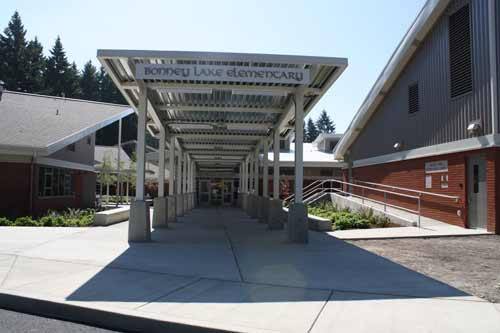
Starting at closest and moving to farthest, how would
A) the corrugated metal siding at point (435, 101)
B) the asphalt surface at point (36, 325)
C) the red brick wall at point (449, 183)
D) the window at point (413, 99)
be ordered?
the asphalt surface at point (36, 325), the red brick wall at point (449, 183), the corrugated metal siding at point (435, 101), the window at point (413, 99)

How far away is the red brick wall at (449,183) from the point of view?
15.0 m

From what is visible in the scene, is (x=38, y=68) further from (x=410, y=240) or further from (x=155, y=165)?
(x=410, y=240)

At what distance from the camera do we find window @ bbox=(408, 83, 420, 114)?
2084 cm

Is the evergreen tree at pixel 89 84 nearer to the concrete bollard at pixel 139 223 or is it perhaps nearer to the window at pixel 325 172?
the window at pixel 325 172

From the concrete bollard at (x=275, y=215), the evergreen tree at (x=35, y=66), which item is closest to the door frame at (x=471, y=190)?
the concrete bollard at (x=275, y=215)

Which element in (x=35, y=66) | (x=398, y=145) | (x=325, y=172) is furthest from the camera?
(x=35, y=66)

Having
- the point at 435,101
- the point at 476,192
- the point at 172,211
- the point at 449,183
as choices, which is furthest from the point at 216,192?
the point at 476,192

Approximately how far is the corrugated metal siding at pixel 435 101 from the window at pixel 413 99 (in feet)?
0.76

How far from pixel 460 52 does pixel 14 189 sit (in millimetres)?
18176

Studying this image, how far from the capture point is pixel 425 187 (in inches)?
767

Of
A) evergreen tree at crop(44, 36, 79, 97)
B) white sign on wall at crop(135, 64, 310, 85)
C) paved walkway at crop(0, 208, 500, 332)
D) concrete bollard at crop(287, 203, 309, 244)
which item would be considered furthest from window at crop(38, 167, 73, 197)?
evergreen tree at crop(44, 36, 79, 97)

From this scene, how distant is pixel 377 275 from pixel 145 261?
438 cm

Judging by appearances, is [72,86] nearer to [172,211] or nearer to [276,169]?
[172,211]

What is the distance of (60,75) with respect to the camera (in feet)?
251
